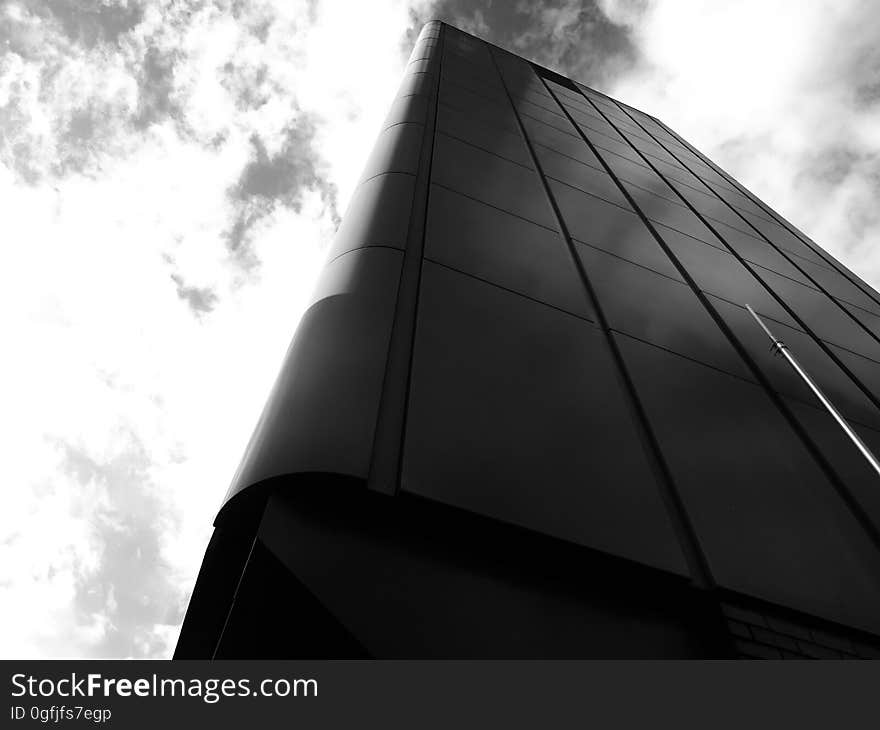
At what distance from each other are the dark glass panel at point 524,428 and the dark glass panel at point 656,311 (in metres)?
0.76

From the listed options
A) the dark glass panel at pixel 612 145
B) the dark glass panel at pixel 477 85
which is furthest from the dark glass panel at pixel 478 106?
the dark glass panel at pixel 612 145

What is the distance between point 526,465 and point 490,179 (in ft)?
13.0

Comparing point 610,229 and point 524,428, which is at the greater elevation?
point 610,229

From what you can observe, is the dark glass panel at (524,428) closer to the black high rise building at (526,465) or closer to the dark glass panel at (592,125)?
the black high rise building at (526,465)

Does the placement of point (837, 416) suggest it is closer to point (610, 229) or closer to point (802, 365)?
point (802, 365)

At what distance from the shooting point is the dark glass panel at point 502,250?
4883mm

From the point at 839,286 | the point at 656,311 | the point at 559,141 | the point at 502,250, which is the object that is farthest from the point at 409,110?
the point at 839,286

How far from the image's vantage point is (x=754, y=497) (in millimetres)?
3990

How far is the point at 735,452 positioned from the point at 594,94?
15.1 m

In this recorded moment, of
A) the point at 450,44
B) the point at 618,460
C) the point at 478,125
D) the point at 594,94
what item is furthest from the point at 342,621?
the point at 594,94

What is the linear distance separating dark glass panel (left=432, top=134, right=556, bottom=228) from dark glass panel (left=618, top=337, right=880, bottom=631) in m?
2.05

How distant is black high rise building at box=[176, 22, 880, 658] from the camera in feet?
9.29

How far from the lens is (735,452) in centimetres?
432

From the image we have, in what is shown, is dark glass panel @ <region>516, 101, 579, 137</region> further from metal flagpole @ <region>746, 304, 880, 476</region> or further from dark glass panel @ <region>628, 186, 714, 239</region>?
metal flagpole @ <region>746, 304, 880, 476</region>
